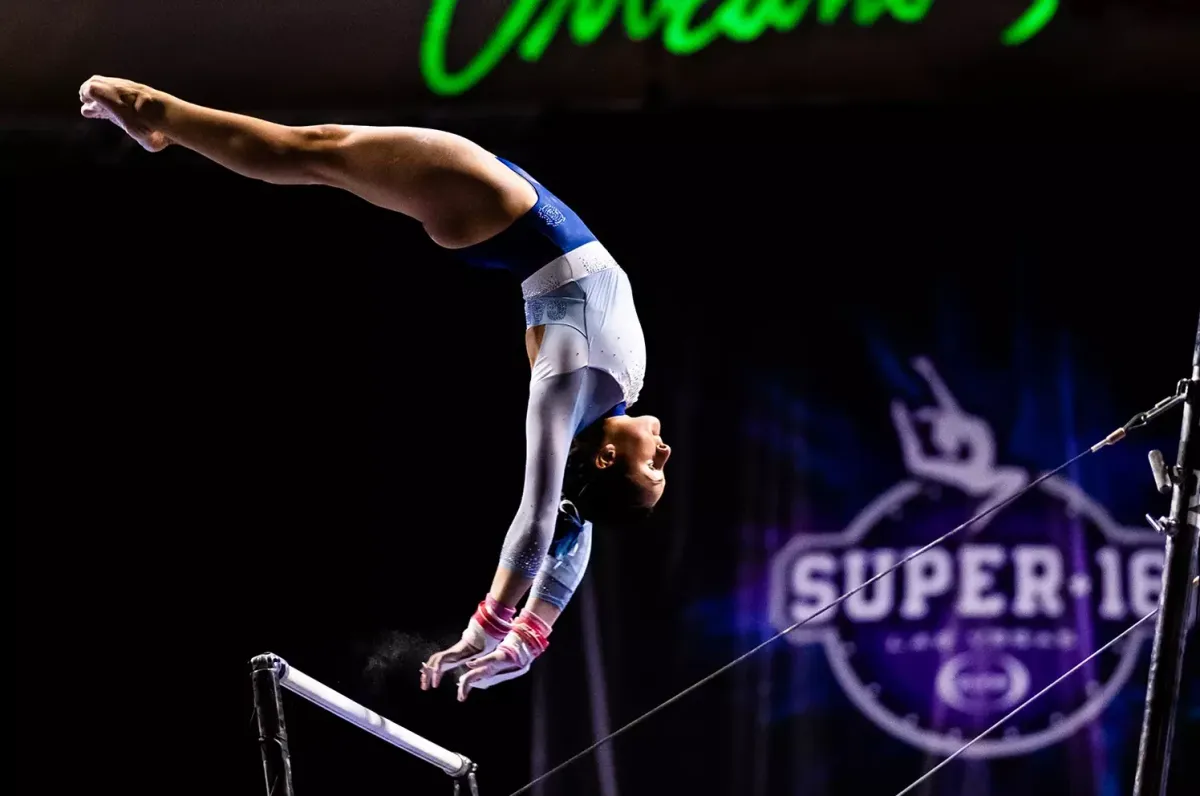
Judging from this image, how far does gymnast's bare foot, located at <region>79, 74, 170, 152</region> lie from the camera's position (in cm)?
237

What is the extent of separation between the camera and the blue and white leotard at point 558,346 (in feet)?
7.87

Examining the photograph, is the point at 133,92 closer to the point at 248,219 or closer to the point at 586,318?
the point at 586,318

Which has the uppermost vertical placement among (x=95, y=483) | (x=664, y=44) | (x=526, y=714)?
(x=664, y=44)

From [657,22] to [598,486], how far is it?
167cm

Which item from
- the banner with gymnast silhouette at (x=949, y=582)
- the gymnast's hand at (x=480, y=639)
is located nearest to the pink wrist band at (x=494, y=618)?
the gymnast's hand at (x=480, y=639)

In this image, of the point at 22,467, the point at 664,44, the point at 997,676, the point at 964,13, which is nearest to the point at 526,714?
the point at 997,676

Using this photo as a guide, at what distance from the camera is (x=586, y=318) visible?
2.46 meters

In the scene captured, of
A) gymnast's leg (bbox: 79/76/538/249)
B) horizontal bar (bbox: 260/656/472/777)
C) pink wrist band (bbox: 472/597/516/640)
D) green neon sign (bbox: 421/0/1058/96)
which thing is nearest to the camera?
horizontal bar (bbox: 260/656/472/777)

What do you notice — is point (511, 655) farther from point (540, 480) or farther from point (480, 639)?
point (540, 480)

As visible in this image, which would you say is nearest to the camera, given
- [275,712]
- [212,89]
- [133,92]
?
[275,712]

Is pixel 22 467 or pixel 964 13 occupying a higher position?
pixel 964 13

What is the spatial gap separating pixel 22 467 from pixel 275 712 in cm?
199

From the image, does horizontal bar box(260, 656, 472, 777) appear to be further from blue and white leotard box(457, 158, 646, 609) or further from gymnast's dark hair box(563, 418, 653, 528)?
gymnast's dark hair box(563, 418, 653, 528)

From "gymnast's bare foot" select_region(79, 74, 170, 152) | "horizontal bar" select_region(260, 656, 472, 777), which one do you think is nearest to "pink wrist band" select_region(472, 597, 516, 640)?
"horizontal bar" select_region(260, 656, 472, 777)
